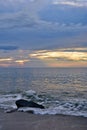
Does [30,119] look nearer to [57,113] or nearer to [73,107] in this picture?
[57,113]

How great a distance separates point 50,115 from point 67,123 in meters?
4.01

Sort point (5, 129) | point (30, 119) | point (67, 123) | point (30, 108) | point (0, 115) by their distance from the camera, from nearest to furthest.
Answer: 1. point (5, 129)
2. point (67, 123)
3. point (30, 119)
4. point (0, 115)
5. point (30, 108)

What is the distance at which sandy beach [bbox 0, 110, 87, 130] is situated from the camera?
2192cm

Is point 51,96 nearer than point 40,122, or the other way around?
point 40,122

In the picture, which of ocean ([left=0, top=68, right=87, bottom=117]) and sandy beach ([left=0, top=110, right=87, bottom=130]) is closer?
sandy beach ([left=0, top=110, right=87, bottom=130])

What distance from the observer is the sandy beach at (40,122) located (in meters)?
21.9

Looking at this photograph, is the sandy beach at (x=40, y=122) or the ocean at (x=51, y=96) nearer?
the sandy beach at (x=40, y=122)

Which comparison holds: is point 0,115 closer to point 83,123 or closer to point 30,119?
point 30,119

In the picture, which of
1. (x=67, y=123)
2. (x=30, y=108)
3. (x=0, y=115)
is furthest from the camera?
(x=30, y=108)

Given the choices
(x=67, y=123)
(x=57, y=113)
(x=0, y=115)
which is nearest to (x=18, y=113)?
(x=0, y=115)

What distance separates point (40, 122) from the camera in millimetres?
23656

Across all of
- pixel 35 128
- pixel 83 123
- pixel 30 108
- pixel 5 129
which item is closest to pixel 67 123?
pixel 83 123

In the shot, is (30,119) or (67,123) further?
(30,119)

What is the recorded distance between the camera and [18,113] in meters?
27.7
